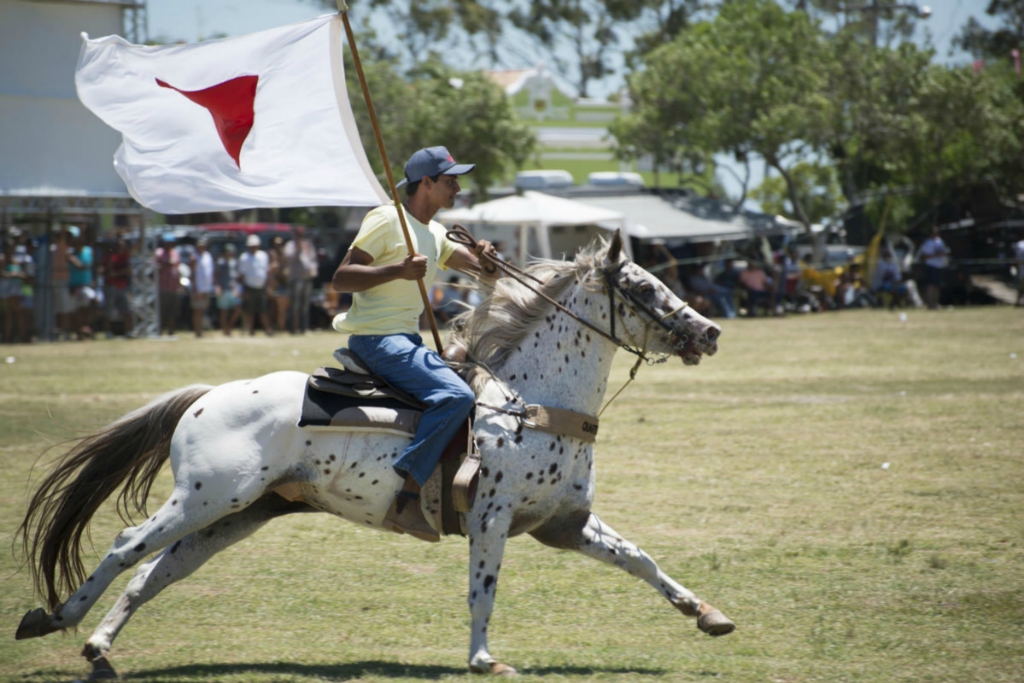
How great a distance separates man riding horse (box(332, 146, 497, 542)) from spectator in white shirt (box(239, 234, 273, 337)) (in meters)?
23.2

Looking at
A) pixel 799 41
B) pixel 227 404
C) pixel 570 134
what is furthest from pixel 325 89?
pixel 570 134

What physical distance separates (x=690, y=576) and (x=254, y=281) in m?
22.8

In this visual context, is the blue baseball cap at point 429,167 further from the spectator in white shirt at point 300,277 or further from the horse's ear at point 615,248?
the spectator in white shirt at point 300,277

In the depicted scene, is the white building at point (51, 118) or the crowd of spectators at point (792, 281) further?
the crowd of spectators at point (792, 281)

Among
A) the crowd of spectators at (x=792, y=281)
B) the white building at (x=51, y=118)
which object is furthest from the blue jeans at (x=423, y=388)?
the crowd of spectators at (x=792, y=281)

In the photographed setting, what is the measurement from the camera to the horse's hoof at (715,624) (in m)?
6.29

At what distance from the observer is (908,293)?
36.4m

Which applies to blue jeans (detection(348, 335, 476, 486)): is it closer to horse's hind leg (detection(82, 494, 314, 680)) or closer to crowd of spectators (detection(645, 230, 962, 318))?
horse's hind leg (detection(82, 494, 314, 680))

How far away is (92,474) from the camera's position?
21.1 ft

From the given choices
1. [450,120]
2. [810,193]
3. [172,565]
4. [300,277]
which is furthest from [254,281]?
[810,193]

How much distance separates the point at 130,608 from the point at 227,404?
1.23 m

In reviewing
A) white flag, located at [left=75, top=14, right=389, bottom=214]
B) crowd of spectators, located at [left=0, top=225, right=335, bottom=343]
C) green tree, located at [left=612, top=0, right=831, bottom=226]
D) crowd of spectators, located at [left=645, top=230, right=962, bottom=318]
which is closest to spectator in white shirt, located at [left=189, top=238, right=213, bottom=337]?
crowd of spectators, located at [left=0, top=225, right=335, bottom=343]

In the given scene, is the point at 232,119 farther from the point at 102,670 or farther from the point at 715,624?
the point at 715,624

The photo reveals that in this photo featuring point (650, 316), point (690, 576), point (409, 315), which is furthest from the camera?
point (690, 576)
